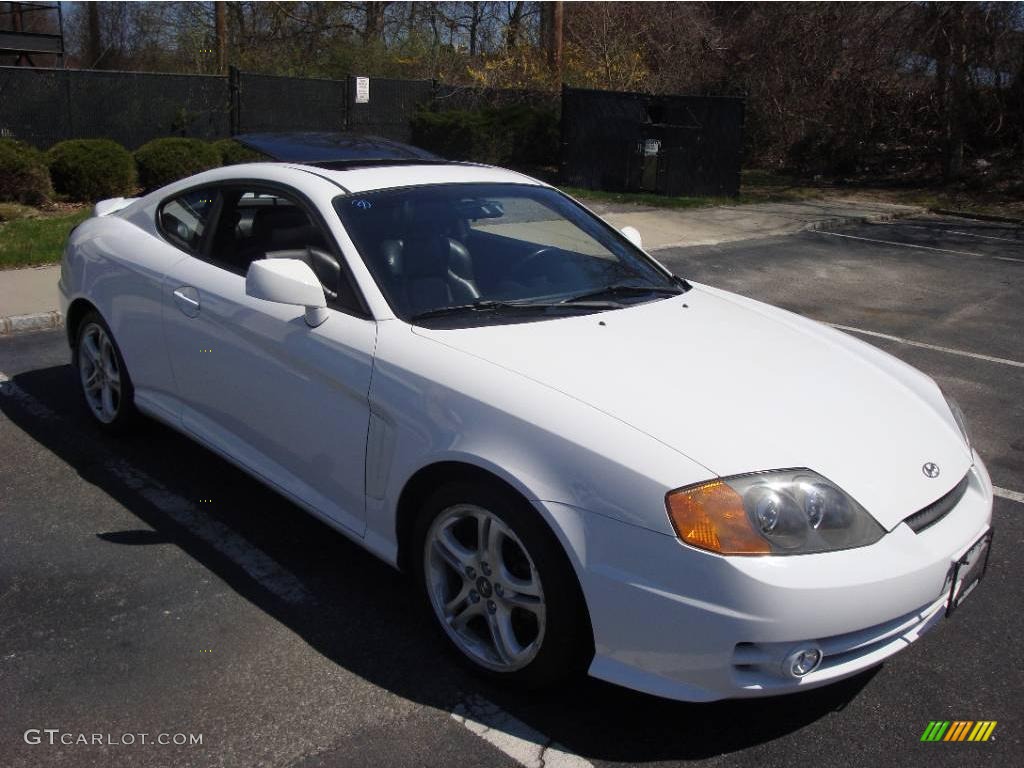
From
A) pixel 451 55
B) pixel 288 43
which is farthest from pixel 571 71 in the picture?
pixel 288 43

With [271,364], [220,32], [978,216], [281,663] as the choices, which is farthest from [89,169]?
[978,216]

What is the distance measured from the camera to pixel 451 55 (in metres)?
26.0

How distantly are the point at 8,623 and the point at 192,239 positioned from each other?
184cm

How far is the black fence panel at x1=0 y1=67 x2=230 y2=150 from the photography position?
1535 centimetres

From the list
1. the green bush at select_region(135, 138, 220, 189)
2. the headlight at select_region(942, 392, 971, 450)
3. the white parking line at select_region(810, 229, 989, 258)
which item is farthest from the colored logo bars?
the green bush at select_region(135, 138, 220, 189)

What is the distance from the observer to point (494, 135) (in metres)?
20.1

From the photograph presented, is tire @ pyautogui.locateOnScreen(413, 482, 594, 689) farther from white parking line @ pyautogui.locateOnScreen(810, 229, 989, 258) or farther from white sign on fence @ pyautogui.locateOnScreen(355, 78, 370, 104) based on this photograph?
white sign on fence @ pyautogui.locateOnScreen(355, 78, 370, 104)

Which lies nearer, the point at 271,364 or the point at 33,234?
the point at 271,364

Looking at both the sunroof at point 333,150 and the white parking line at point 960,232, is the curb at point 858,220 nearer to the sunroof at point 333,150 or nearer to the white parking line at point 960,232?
the white parking line at point 960,232

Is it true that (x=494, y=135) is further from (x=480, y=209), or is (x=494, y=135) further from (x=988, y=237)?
(x=480, y=209)

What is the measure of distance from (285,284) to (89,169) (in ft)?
36.4

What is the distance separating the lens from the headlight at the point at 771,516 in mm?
2695

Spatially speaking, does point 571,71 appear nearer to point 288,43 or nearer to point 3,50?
point 288,43

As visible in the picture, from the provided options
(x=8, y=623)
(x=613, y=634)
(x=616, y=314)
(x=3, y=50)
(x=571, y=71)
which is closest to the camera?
(x=613, y=634)
